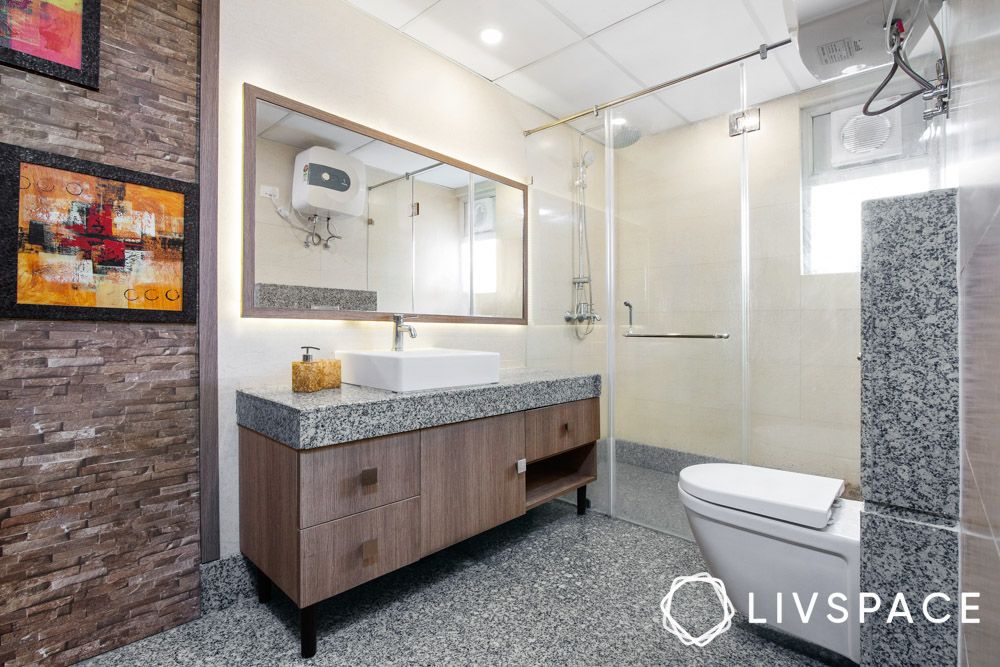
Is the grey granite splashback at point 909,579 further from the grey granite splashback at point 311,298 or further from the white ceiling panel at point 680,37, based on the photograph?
the white ceiling panel at point 680,37

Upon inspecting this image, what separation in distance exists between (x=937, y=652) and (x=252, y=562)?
2.00 m

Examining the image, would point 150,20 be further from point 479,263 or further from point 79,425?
point 479,263

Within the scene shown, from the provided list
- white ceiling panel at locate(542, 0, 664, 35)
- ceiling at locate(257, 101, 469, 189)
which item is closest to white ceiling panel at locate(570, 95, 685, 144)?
white ceiling panel at locate(542, 0, 664, 35)

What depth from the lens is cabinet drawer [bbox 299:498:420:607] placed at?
1.46 meters

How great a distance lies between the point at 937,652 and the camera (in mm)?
961

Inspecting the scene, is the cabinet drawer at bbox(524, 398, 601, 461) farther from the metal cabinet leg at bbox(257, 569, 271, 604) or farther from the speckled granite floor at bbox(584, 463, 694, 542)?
the metal cabinet leg at bbox(257, 569, 271, 604)

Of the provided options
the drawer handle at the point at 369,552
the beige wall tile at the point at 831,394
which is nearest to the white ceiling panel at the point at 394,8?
the drawer handle at the point at 369,552

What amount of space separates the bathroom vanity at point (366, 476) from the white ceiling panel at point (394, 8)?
171 centimetres

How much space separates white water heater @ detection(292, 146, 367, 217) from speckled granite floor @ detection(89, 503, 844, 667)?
157cm

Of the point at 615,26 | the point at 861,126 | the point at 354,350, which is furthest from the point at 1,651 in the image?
the point at 861,126

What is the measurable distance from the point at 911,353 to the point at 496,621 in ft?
4.82

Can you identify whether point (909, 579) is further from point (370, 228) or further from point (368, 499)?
point (370, 228)

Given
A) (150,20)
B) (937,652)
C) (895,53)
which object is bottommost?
(937,652)

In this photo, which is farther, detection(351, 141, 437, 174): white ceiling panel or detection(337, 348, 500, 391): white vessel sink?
detection(351, 141, 437, 174): white ceiling panel
